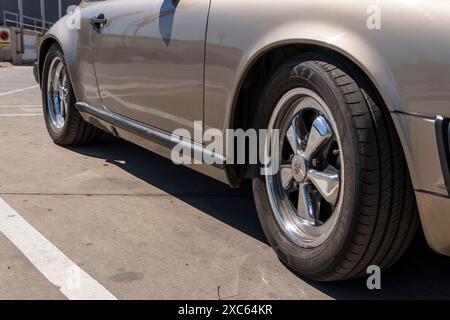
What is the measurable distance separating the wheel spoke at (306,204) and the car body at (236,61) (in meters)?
0.42

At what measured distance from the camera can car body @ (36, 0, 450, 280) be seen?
2066mm

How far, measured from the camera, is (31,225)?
347 cm

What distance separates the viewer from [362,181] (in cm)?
231

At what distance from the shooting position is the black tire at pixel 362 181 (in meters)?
2.29

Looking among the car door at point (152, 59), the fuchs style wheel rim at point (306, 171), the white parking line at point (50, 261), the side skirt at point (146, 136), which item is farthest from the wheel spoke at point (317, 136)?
the white parking line at point (50, 261)

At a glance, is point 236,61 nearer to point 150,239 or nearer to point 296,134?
point 296,134

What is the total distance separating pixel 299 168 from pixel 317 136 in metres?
0.20

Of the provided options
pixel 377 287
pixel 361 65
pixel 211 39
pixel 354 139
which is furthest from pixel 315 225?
pixel 211 39

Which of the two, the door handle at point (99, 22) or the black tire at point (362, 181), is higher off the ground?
the door handle at point (99, 22)

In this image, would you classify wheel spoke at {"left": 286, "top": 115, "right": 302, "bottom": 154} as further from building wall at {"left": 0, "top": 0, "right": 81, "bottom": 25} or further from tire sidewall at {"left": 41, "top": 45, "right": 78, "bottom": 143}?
building wall at {"left": 0, "top": 0, "right": 81, "bottom": 25}

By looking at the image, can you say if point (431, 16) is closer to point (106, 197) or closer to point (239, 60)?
point (239, 60)

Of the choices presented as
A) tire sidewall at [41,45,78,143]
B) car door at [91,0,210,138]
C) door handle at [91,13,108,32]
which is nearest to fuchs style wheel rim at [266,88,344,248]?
car door at [91,0,210,138]

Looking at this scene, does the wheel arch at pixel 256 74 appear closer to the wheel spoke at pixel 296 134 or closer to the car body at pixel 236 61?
the car body at pixel 236 61

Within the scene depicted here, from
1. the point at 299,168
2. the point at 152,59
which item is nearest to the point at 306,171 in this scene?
the point at 299,168
